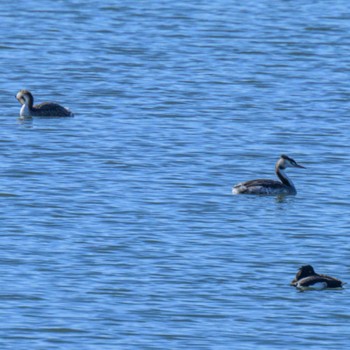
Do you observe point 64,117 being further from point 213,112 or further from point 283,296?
point 283,296

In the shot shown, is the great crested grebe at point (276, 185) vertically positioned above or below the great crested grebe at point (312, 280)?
below

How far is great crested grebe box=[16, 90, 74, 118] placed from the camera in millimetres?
33344

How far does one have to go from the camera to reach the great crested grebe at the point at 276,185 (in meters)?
26.3

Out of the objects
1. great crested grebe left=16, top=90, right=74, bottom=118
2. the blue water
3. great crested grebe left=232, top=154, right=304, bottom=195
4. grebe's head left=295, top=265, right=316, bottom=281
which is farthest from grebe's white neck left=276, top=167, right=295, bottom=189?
great crested grebe left=16, top=90, right=74, bottom=118

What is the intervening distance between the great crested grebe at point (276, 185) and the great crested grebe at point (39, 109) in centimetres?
713

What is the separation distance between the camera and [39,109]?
33.5 m

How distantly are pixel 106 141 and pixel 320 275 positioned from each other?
11.2 meters

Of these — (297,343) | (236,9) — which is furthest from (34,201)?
(236,9)

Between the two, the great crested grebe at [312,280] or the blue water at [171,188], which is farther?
the great crested grebe at [312,280]

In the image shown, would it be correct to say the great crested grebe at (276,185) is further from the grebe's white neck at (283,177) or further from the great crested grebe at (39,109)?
the great crested grebe at (39,109)

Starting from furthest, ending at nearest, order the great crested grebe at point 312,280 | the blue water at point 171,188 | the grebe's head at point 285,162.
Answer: the grebe's head at point 285,162 → the great crested grebe at point 312,280 → the blue water at point 171,188

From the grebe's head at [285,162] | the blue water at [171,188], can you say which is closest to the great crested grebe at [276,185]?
the grebe's head at [285,162]

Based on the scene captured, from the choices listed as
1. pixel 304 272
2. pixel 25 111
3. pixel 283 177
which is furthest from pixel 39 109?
pixel 304 272

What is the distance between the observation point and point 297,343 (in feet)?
60.0
